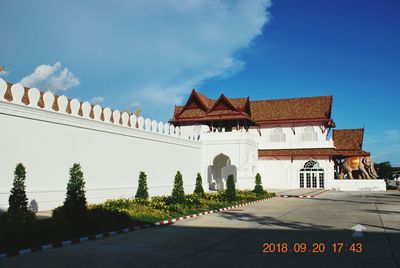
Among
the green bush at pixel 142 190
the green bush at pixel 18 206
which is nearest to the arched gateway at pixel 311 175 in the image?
the green bush at pixel 142 190

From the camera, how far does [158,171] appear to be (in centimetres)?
2434

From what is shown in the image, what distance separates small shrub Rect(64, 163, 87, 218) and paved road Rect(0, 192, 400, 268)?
5.09 feet

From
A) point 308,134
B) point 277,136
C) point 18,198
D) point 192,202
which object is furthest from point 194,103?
point 18,198

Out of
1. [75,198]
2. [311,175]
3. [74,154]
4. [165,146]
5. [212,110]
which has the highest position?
[212,110]

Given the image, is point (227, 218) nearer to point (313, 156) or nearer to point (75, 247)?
point (75, 247)

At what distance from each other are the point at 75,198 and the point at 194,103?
28.7m

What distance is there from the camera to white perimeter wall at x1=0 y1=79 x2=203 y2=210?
14.8m

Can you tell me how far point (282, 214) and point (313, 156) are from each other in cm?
2308

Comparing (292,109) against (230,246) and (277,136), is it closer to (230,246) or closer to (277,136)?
(277,136)

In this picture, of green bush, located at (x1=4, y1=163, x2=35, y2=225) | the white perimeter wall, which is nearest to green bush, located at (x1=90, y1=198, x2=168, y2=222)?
the white perimeter wall

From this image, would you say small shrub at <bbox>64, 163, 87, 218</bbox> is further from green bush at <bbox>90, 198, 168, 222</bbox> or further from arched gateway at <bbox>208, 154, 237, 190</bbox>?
arched gateway at <bbox>208, 154, 237, 190</bbox>

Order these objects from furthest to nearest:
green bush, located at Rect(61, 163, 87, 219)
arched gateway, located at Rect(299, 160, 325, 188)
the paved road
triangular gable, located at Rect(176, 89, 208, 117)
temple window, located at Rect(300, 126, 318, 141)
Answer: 1. temple window, located at Rect(300, 126, 318, 141)
2. triangular gable, located at Rect(176, 89, 208, 117)
3. arched gateway, located at Rect(299, 160, 325, 188)
4. green bush, located at Rect(61, 163, 87, 219)
5. the paved road

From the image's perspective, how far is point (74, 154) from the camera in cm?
1761

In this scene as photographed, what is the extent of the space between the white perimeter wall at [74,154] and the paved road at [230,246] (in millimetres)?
5944
